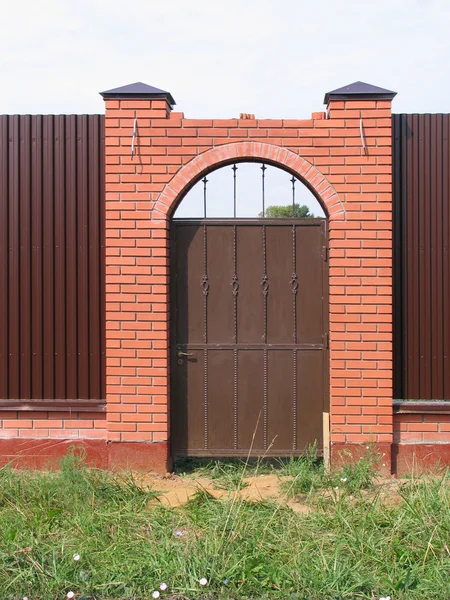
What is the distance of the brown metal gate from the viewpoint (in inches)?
206

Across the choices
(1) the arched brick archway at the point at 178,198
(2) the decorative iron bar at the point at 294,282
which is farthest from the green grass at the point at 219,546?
(2) the decorative iron bar at the point at 294,282

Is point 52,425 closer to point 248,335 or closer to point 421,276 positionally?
point 248,335

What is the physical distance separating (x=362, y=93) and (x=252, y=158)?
108cm

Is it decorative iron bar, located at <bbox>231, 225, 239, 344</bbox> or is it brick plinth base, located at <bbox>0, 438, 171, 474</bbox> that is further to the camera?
decorative iron bar, located at <bbox>231, 225, 239, 344</bbox>

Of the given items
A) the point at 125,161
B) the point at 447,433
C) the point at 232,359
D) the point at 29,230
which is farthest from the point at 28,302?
the point at 447,433

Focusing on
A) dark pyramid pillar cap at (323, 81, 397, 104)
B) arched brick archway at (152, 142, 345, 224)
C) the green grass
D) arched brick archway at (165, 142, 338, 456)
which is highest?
dark pyramid pillar cap at (323, 81, 397, 104)

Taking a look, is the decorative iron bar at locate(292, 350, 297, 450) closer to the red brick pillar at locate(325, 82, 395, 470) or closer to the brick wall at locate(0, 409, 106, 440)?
the red brick pillar at locate(325, 82, 395, 470)

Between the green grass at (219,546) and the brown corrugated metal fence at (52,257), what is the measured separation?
1.24 meters

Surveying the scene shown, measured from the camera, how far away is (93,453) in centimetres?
515

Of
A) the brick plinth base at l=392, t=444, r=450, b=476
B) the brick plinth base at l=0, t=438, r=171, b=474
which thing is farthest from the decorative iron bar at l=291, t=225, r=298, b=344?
the brick plinth base at l=0, t=438, r=171, b=474

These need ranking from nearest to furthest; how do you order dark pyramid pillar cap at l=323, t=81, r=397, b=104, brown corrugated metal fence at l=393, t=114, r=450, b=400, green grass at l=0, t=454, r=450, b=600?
green grass at l=0, t=454, r=450, b=600 → dark pyramid pillar cap at l=323, t=81, r=397, b=104 → brown corrugated metal fence at l=393, t=114, r=450, b=400

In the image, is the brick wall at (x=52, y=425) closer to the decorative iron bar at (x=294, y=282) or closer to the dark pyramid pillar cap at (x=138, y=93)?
the decorative iron bar at (x=294, y=282)

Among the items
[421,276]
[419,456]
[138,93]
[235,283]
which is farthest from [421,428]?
[138,93]

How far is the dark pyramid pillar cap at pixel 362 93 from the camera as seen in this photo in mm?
5031
